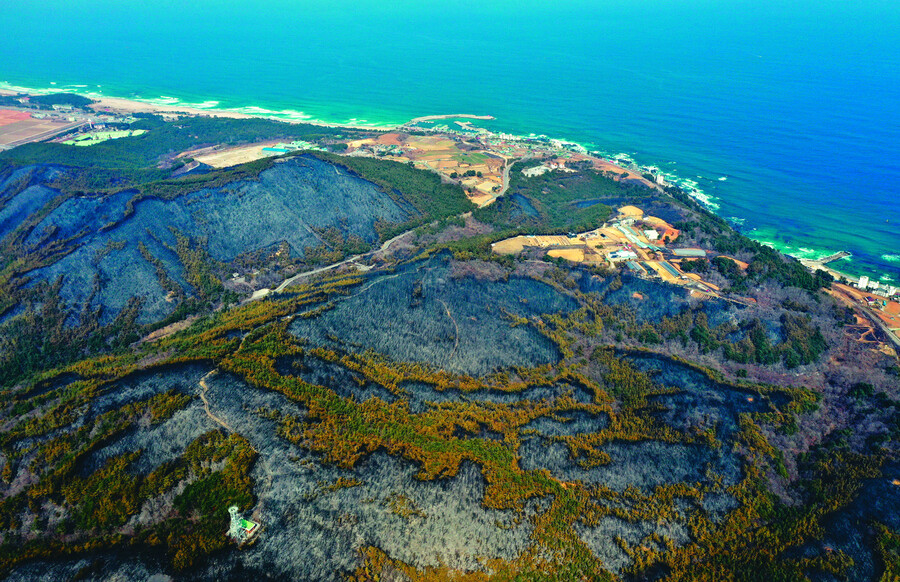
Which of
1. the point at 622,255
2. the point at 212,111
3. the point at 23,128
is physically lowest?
the point at 622,255

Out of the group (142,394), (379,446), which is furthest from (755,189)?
(142,394)

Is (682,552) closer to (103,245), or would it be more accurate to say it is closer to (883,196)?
(103,245)

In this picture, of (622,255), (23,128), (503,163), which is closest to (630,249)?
(622,255)

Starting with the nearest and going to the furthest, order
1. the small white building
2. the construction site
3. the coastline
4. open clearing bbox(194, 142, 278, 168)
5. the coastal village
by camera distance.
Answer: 1. the coastal village
2. the construction site
3. the small white building
4. open clearing bbox(194, 142, 278, 168)
5. the coastline

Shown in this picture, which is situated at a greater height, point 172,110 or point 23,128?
point 172,110

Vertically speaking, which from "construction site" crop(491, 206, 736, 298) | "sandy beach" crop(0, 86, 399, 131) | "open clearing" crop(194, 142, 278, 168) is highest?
"sandy beach" crop(0, 86, 399, 131)

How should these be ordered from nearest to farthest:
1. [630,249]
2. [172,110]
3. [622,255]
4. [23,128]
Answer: [622,255] → [630,249] → [23,128] → [172,110]

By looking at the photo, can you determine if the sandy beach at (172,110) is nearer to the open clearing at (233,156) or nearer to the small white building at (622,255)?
the open clearing at (233,156)

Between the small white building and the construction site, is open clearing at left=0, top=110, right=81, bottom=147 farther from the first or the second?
the small white building

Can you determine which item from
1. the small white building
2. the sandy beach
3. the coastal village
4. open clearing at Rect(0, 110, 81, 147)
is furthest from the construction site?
open clearing at Rect(0, 110, 81, 147)

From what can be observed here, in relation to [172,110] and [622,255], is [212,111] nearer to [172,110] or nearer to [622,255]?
[172,110]

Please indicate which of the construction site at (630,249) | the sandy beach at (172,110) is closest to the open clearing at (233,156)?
the sandy beach at (172,110)

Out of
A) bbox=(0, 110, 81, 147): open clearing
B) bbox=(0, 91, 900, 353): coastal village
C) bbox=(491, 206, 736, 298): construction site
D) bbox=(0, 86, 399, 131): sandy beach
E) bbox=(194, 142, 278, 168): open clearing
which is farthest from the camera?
bbox=(0, 86, 399, 131): sandy beach
